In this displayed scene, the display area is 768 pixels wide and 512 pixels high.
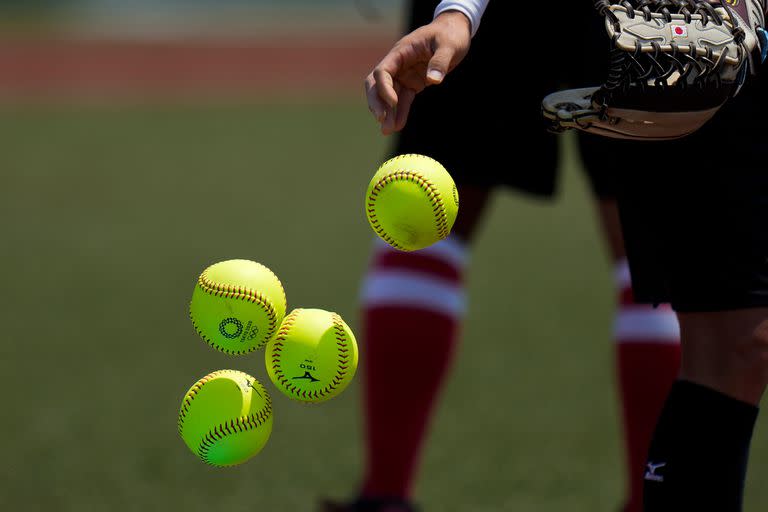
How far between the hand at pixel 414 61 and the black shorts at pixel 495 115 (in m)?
0.59

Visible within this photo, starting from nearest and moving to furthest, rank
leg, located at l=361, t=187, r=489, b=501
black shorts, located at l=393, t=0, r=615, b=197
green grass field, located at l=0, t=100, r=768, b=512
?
black shorts, located at l=393, t=0, r=615, b=197, leg, located at l=361, t=187, r=489, b=501, green grass field, located at l=0, t=100, r=768, b=512

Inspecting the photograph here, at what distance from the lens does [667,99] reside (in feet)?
5.65

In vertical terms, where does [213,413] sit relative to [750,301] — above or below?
below

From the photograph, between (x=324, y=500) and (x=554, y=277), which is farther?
(x=554, y=277)

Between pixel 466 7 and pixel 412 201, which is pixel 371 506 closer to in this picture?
pixel 412 201

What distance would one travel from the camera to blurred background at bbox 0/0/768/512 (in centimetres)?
299

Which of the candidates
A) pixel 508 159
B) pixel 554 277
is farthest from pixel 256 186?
pixel 508 159

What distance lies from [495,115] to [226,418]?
0.91 m

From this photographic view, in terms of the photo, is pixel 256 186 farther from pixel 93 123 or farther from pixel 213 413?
pixel 213 413

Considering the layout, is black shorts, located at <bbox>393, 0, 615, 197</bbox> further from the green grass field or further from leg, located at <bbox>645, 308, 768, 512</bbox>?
the green grass field

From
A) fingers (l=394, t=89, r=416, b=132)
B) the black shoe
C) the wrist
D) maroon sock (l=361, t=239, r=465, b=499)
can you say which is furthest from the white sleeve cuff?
the black shoe

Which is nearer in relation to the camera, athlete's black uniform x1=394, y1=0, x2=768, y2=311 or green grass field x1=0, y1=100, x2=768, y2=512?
athlete's black uniform x1=394, y1=0, x2=768, y2=311

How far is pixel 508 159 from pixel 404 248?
662 mm

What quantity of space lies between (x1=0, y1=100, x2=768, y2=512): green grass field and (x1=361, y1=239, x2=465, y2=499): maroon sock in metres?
0.32
